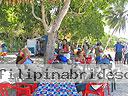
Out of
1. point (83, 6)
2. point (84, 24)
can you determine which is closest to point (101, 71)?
point (83, 6)

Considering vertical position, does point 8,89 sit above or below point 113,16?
below

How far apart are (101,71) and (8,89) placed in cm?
271

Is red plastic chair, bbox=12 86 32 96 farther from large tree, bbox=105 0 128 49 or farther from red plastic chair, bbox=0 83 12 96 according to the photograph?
large tree, bbox=105 0 128 49

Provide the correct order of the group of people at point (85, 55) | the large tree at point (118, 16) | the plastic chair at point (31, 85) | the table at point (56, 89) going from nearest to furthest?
the table at point (56, 89) < the plastic chair at point (31, 85) < the group of people at point (85, 55) < the large tree at point (118, 16)

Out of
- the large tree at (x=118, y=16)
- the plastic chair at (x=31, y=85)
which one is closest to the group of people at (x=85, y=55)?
the plastic chair at (x=31, y=85)

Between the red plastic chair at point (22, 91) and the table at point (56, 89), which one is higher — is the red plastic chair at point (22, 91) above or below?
below

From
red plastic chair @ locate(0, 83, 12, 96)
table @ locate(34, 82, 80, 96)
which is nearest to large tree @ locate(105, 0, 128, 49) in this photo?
red plastic chair @ locate(0, 83, 12, 96)

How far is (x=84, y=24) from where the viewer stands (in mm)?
32688

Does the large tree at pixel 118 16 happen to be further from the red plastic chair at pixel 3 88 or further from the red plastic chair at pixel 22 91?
the red plastic chair at pixel 3 88

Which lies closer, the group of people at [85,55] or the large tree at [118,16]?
the group of people at [85,55]

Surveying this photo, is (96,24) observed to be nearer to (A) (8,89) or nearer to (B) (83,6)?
(B) (83,6)

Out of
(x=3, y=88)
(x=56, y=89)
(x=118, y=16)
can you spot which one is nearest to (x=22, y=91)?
(x=3, y=88)

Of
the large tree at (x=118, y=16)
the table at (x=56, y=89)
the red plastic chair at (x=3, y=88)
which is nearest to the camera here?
the table at (x=56, y=89)

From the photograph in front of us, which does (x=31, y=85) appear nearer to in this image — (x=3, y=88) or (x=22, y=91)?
(x=22, y=91)
